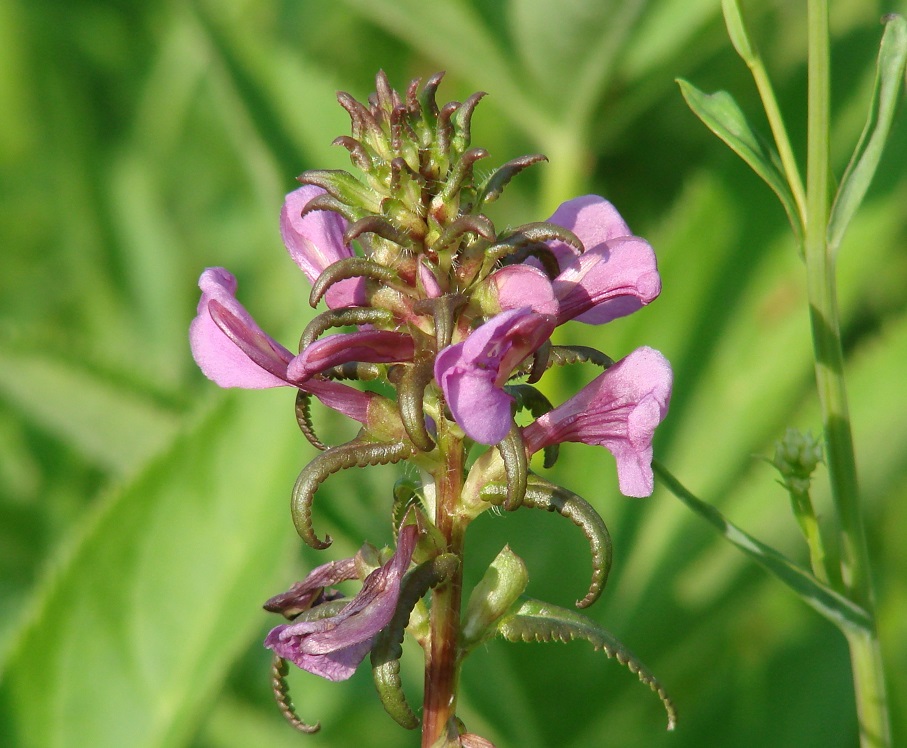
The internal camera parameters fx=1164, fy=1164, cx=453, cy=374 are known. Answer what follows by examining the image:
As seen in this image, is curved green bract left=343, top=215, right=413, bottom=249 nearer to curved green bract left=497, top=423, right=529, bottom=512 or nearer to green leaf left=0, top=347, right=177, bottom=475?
curved green bract left=497, top=423, right=529, bottom=512

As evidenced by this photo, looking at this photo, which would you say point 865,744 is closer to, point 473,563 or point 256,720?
point 473,563

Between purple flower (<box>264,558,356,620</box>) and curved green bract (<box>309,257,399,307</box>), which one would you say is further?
purple flower (<box>264,558,356,620</box>)

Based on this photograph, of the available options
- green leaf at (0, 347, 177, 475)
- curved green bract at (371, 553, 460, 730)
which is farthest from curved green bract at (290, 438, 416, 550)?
green leaf at (0, 347, 177, 475)

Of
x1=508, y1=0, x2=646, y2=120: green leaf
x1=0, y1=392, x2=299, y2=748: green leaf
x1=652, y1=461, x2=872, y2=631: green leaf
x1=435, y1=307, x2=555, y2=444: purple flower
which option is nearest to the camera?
x1=435, y1=307, x2=555, y2=444: purple flower

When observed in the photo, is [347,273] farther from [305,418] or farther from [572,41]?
[572,41]

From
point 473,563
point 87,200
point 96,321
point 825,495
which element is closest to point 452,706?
point 473,563

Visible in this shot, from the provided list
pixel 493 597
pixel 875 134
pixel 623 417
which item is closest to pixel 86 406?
pixel 493 597
